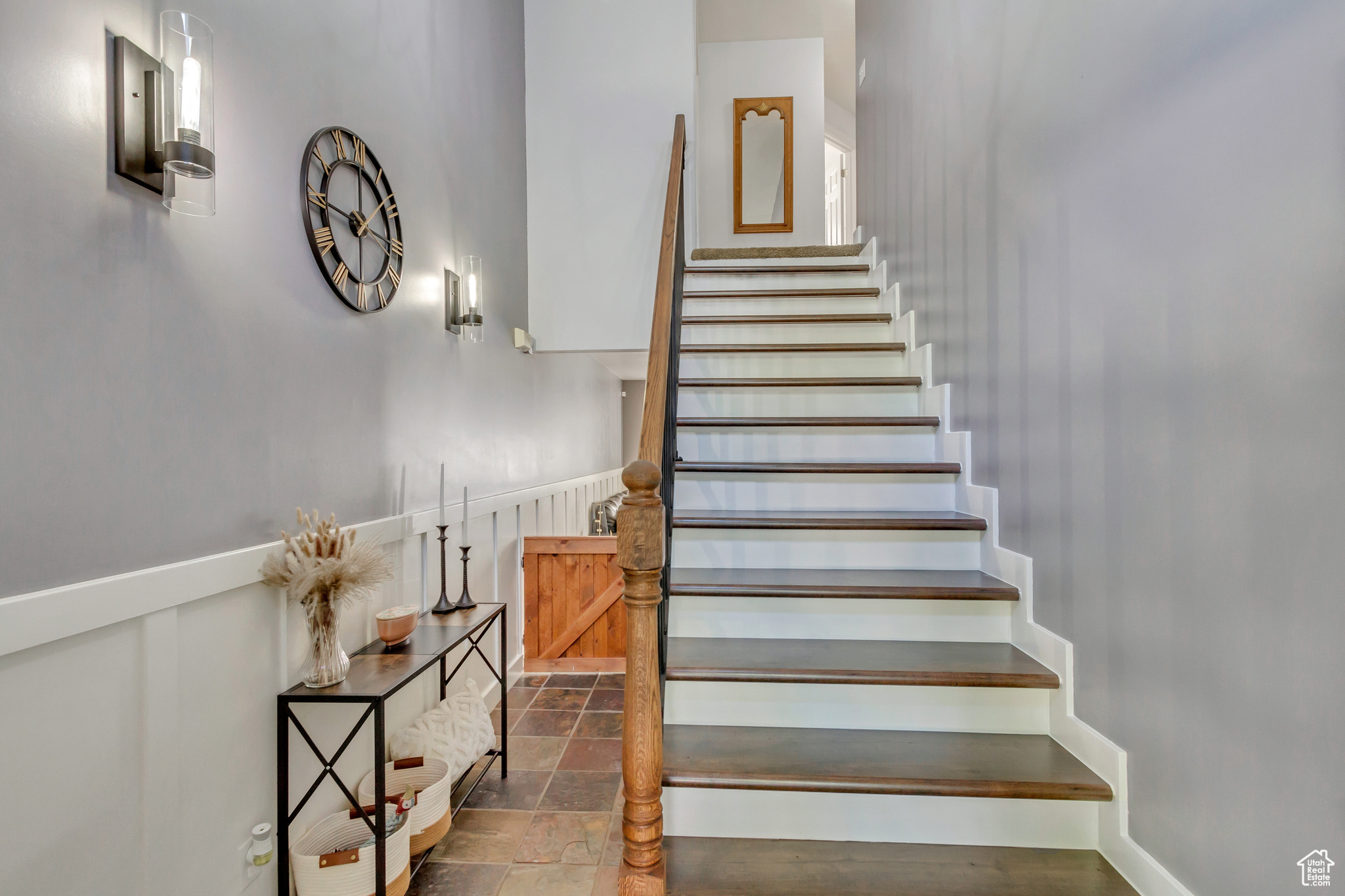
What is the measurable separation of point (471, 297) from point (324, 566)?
4.76 feet

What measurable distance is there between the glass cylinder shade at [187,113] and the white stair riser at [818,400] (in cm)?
174

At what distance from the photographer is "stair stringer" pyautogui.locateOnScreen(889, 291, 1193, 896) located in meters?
1.31

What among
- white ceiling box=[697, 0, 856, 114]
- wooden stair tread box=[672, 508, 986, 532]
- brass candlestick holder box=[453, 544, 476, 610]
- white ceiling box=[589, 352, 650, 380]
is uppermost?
white ceiling box=[697, 0, 856, 114]

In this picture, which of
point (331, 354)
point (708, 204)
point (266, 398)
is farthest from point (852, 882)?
point (708, 204)

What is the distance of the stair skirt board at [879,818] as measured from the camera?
4.64 feet

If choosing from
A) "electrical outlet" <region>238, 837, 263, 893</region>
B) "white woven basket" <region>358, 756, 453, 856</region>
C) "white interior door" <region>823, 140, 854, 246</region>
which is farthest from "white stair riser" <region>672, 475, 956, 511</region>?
"white interior door" <region>823, 140, 854, 246</region>

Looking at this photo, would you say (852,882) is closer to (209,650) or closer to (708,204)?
(209,650)

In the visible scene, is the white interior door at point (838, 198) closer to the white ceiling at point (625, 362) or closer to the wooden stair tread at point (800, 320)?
the white ceiling at point (625, 362)

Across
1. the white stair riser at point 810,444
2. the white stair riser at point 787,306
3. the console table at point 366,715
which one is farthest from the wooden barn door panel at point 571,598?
the console table at point 366,715

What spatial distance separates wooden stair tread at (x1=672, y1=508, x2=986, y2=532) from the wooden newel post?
2.87ft

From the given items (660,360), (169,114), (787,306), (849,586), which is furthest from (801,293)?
(169,114)

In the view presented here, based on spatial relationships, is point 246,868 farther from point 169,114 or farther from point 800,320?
point 800,320

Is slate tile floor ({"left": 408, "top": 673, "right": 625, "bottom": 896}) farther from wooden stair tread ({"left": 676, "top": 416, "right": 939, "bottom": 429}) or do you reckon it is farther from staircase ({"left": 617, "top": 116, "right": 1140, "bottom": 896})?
wooden stair tread ({"left": 676, "top": 416, "right": 939, "bottom": 429})

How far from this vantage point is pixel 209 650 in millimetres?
1407
